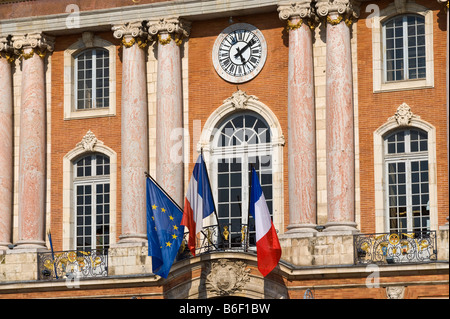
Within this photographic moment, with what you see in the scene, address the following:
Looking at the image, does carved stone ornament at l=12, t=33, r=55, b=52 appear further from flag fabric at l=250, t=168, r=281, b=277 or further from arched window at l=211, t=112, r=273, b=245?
flag fabric at l=250, t=168, r=281, b=277

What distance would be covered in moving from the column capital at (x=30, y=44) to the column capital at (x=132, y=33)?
235 centimetres

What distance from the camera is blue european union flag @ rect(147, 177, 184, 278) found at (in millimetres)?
37781

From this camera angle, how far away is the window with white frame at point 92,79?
42.1 m

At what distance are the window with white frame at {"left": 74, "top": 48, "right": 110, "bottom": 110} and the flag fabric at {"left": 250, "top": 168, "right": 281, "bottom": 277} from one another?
20.8ft

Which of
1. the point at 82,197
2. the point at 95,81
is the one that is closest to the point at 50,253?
the point at 82,197

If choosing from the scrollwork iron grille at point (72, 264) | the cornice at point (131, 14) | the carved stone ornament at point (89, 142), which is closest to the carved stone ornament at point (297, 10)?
the cornice at point (131, 14)

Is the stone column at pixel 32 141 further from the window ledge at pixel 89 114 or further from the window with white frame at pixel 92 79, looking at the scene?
the window with white frame at pixel 92 79

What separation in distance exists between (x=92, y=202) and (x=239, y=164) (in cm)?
445

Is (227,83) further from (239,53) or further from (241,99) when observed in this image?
(239,53)

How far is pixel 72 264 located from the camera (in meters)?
40.6

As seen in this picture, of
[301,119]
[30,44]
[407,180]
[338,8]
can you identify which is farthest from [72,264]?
[338,8]

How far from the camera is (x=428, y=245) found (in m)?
36.7
